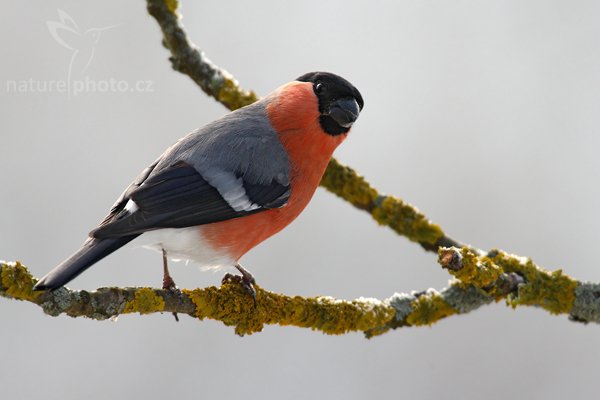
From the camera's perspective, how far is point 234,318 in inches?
121

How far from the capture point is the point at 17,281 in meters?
2.38

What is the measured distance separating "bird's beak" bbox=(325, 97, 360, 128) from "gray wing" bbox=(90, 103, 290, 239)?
1.04ft

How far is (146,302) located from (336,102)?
1.47m

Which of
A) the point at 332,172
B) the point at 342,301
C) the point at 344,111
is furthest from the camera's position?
the point at 332,172

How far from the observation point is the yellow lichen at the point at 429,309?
3520 mm

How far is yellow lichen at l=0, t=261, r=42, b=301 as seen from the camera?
2361mm

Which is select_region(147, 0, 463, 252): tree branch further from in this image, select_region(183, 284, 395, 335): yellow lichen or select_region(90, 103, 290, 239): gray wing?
select_region(183, 284, 395, 335): yellow lichen

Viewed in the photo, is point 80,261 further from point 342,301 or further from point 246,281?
point 342,301

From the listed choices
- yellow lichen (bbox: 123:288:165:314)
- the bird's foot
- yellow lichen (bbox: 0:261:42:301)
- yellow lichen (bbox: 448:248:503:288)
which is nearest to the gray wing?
the bird's foot

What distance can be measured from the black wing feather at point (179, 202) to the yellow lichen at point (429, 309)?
836 millimetres

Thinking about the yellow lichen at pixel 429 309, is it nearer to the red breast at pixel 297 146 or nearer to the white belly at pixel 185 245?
the red breast at pixel 297 146

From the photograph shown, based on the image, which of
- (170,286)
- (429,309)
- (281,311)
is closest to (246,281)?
(281,311)

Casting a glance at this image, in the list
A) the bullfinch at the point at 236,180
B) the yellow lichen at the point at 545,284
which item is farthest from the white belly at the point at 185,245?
the yellow lichen at the point at 545,284

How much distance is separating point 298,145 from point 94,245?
1.21 metres
